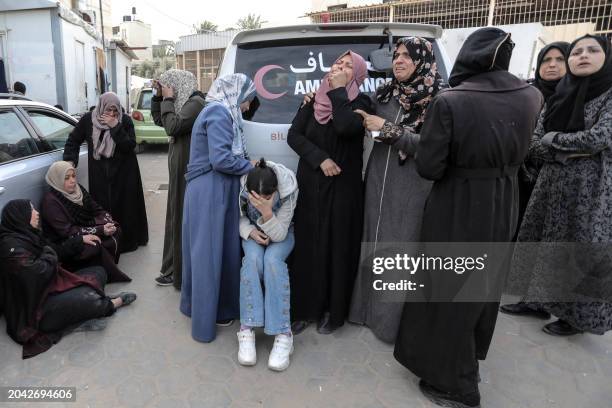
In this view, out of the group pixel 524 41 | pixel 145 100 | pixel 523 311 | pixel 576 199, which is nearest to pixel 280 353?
pixel 523 311

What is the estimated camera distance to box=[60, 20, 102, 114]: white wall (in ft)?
32.4

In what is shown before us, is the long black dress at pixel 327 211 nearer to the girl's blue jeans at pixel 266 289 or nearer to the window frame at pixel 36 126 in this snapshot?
the girl's blue jeans at pixel 266 289

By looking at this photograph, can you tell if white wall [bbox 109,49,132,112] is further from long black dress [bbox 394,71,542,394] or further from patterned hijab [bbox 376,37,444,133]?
long black dress [bbox 394,71,542,394]

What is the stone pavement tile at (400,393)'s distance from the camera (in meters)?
2.34

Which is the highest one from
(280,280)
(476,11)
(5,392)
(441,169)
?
(476,11)

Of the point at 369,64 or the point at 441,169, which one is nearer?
the point at 441,169

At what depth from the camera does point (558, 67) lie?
3258 mm

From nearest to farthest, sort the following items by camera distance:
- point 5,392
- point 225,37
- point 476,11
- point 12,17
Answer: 1. point 5,392
2. point 12,17
3. point 476,11
4. point 225,37

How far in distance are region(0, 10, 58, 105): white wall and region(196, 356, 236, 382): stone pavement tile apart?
9.32 m

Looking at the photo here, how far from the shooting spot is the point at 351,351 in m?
2.79

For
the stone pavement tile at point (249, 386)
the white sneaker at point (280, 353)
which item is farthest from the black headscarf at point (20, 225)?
the white sneaker at point (280, 353)

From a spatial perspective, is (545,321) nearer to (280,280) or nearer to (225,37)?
(280,280)

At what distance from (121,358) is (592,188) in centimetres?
316

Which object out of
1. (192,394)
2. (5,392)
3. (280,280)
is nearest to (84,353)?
(5,392)
